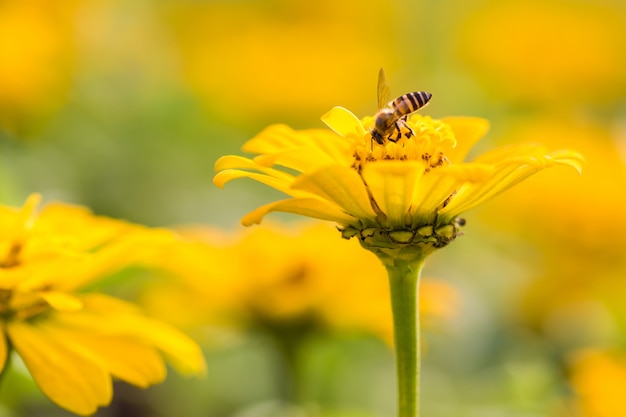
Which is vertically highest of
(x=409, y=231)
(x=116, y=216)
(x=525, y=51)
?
(x=525, y=51)

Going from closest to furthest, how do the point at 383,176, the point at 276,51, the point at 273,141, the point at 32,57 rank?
the point at 383,176
the point at 273,141
the point at 32,57
the point at 276,51

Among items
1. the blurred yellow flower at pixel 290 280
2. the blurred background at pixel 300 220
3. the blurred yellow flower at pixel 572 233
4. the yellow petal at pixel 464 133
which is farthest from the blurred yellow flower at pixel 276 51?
the yellow petal at pixel 464 133

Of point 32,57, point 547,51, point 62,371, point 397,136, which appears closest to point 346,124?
point 397,136

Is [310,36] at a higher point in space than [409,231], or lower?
higher

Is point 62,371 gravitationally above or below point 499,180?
below

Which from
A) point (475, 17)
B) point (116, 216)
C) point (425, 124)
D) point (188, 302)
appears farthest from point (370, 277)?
point (475, 17)

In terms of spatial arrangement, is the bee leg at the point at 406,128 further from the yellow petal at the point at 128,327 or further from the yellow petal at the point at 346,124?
the yellow petal at the point at 128,327

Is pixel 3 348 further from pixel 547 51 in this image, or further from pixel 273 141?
pixel 547 51

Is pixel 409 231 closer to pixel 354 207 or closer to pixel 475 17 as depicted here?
pixel 354 207
